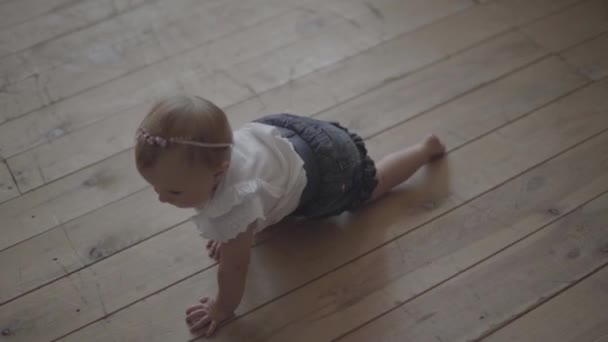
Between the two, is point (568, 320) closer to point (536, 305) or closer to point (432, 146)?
point (536, 305)

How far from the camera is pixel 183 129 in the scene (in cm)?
97

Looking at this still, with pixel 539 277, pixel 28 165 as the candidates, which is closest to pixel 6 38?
pixel 28 165

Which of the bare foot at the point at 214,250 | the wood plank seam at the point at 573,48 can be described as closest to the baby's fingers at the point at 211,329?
the bare foot at the point at 214,250

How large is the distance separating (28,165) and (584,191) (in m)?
1.09

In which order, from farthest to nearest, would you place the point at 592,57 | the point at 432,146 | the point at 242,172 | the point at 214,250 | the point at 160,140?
the point at 592,57 < the point at 432,146 < the point at 214,250 < the point at 242,172 < the point at 160,140

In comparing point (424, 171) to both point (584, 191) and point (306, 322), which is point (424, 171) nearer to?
point (584, 191)

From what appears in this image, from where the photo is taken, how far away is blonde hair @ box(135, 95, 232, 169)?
0.97 metres

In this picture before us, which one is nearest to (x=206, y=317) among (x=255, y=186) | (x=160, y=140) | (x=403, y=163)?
(x=255, y=186)

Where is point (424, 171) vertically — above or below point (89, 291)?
above

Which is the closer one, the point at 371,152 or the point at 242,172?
the point at 242,172

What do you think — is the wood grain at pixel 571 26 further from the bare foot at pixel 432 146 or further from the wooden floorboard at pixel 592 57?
the bare foot at pixel 432 146

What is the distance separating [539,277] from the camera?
1.22 metres

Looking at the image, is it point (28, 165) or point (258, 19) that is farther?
point (258, 19)

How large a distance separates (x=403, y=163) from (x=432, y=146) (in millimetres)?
79
